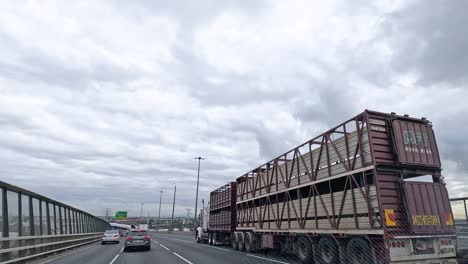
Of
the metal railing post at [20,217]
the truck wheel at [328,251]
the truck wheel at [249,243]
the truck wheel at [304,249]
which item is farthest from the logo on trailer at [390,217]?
the metal railing post at [20,217]

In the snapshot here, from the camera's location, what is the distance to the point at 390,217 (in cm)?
873

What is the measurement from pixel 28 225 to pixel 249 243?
1068 cm

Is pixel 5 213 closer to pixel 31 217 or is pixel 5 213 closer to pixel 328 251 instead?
pixel 31 217

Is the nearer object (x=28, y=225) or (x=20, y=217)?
(x=20, y=217)

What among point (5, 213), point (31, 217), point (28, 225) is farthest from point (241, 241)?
point (5, 213)

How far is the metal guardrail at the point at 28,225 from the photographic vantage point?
403 inches

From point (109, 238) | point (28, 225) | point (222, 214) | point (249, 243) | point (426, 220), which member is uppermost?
point (222, 214)

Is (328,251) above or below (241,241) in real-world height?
below

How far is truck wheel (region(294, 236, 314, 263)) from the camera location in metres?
12.5

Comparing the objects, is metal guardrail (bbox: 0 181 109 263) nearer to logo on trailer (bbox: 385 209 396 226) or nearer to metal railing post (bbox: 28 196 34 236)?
metal railing post (bbox: 28 196 34 236)

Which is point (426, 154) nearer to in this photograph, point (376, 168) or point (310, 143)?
point (376, 168)

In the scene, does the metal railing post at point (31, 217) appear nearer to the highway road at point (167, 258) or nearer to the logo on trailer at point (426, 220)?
the highway road at point (167, 258)

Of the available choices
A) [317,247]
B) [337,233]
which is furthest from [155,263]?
[337,233]

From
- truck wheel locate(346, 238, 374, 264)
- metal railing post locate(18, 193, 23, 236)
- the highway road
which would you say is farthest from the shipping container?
metal railing post locate(18, 193, 23, 236)
